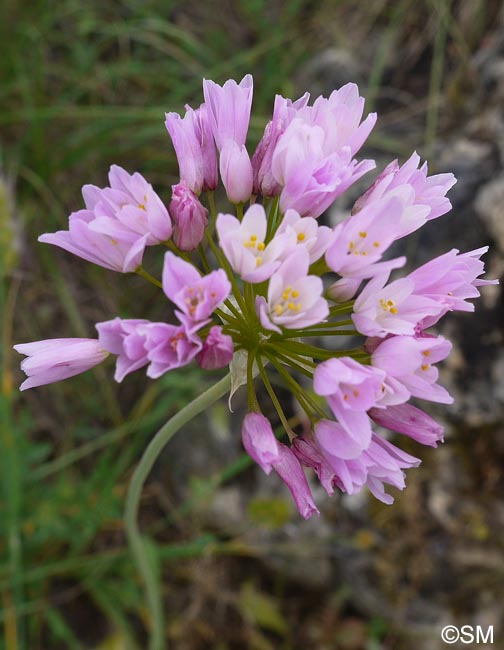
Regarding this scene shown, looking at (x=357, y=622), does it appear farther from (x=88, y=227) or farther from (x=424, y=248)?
(x=88, y=227)

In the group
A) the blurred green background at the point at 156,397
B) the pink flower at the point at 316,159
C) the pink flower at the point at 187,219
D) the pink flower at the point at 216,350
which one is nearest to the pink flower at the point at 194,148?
the pink flower at the point at 187,219

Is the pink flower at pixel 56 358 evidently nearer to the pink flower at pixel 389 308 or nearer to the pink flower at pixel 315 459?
the pink flower at pixel 315 459

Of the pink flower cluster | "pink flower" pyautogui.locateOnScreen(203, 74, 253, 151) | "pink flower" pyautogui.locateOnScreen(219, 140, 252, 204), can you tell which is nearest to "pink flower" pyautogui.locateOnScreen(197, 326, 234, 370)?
the pink flower cluster

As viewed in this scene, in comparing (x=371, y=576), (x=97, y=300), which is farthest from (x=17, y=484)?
(x=371, y=576)

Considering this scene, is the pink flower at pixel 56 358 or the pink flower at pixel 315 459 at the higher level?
the pink flower at pixel 56 358

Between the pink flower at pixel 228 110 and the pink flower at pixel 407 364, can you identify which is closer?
the pink flower at pixel 407 364
